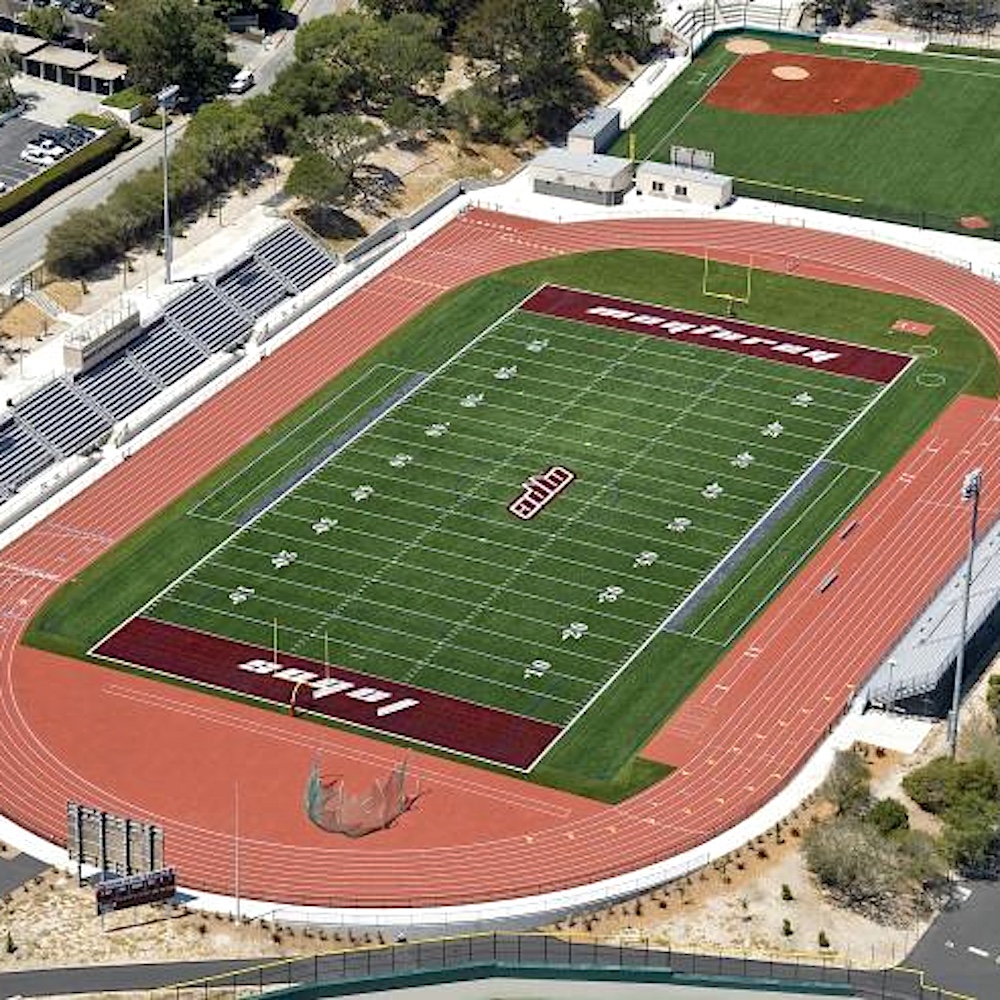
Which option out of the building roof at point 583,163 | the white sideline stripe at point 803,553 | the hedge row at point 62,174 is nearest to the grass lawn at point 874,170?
the building roof at point 583,163

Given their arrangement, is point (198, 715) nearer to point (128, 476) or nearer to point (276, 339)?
point (128, 476)

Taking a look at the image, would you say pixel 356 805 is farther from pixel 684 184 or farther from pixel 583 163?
pixel 583 163

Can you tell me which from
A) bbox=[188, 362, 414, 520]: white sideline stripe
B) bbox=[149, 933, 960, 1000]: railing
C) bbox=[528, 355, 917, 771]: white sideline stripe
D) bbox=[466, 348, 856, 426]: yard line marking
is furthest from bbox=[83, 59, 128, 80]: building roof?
bbox=[149, 933, 960, 1000]: railing

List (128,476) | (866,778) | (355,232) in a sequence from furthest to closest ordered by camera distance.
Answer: (355,232) → (128,476) → (866,778)

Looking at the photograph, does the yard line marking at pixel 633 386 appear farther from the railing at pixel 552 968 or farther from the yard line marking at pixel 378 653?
the railing at pixel 552 968

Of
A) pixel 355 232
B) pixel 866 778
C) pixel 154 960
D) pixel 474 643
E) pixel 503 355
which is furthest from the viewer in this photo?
pixel 355 232

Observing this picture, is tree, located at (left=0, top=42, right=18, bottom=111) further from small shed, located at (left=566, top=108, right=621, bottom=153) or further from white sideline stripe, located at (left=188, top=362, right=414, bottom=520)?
white sideline stripe, located at (left=188, top=362, right=414, bottom=520)

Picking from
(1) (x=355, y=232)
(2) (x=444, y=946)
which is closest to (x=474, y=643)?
(2) (x=444, y=946)
